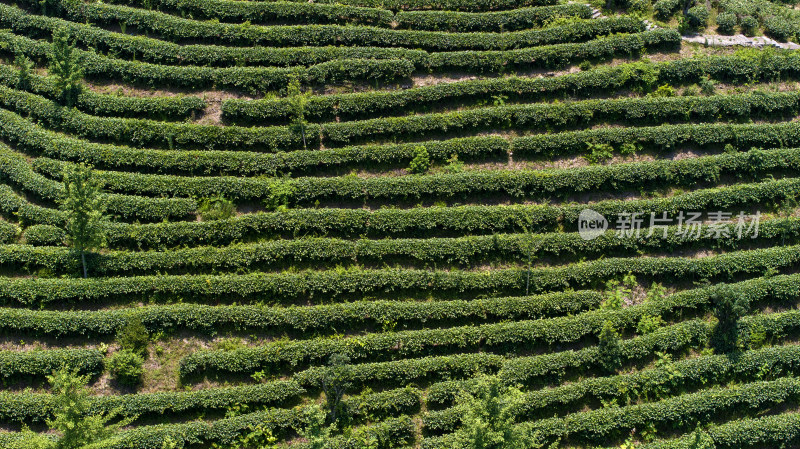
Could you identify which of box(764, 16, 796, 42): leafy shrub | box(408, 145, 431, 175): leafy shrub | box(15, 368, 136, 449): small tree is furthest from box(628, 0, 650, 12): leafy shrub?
box(15, 368, 136, 449): small tree

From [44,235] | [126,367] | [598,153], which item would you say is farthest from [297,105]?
[598,153]

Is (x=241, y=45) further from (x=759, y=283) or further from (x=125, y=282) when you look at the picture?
(x=759, y=283)

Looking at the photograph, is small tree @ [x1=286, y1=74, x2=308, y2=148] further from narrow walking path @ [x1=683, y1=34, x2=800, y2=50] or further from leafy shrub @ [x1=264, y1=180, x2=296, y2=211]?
narrow walking path @ [x1=683, y1=34, x2=800, y2=50]

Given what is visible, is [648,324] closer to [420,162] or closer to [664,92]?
[420,162]

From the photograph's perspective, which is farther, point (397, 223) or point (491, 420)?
point (397, 223)

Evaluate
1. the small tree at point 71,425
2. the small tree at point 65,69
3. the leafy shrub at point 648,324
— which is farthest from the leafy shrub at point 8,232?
the leafy shrub at point 648,324

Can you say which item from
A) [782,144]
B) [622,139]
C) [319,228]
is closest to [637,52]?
[622,139]

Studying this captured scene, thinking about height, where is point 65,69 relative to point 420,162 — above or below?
above
